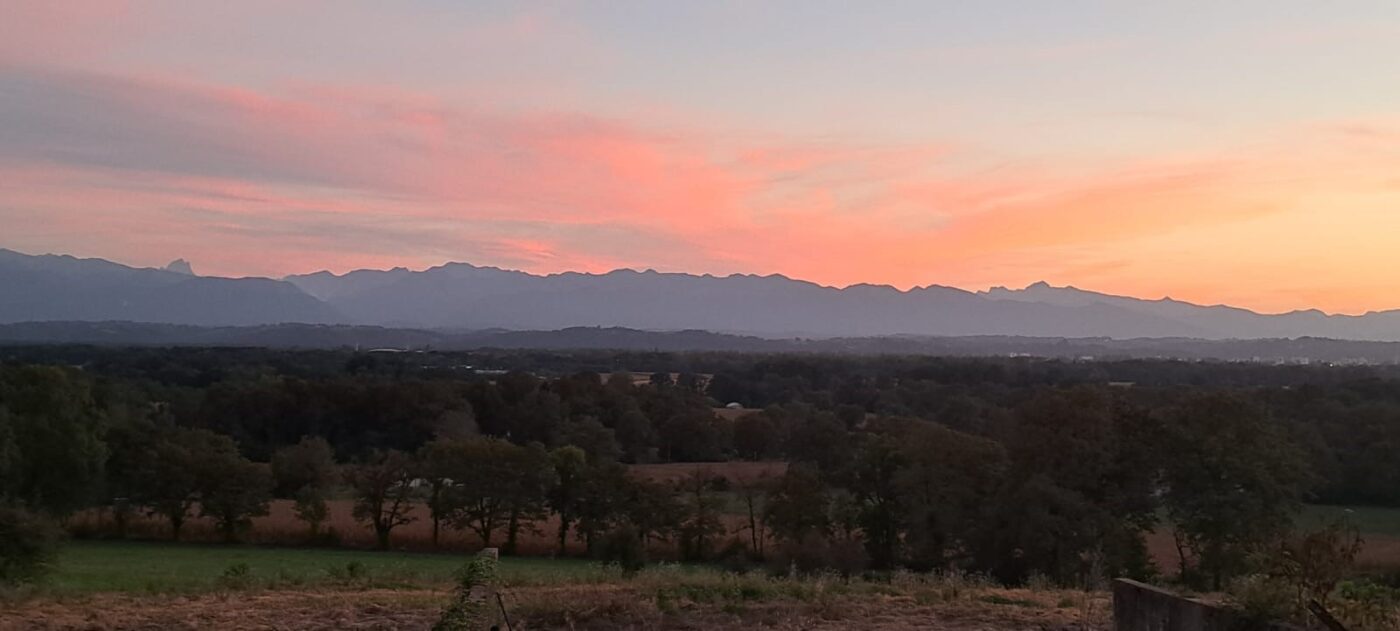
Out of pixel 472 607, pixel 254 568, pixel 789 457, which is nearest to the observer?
pixel 472 607

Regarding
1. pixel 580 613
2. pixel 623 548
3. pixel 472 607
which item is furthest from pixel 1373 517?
pixel 472 607

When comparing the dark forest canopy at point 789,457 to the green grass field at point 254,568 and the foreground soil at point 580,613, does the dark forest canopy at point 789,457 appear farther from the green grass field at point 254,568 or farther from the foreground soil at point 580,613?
the foreground soil at point 580,613

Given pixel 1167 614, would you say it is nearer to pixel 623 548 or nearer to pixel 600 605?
pixel 600 605

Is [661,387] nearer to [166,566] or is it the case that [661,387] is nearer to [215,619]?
[166,566]

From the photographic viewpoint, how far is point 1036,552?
24906 millimetres

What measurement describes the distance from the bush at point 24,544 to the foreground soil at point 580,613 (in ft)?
35.8

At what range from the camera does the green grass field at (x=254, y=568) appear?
14484mm

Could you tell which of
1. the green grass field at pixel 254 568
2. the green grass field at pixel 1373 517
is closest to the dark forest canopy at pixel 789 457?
the green grass field at pixel 1373 517

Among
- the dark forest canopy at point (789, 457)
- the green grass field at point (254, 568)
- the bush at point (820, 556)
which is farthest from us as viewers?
the bush at point (820, 556)

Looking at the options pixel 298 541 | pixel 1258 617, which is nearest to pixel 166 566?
pixel 298 541

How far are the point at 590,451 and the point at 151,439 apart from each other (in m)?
17.7

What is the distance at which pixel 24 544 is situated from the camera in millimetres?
21453

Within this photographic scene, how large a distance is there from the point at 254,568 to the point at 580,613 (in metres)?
17.4

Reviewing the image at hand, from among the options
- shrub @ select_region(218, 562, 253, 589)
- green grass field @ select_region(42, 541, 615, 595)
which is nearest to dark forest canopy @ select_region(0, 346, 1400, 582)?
green grass field @ select_region(42, 541, 615, 595)
